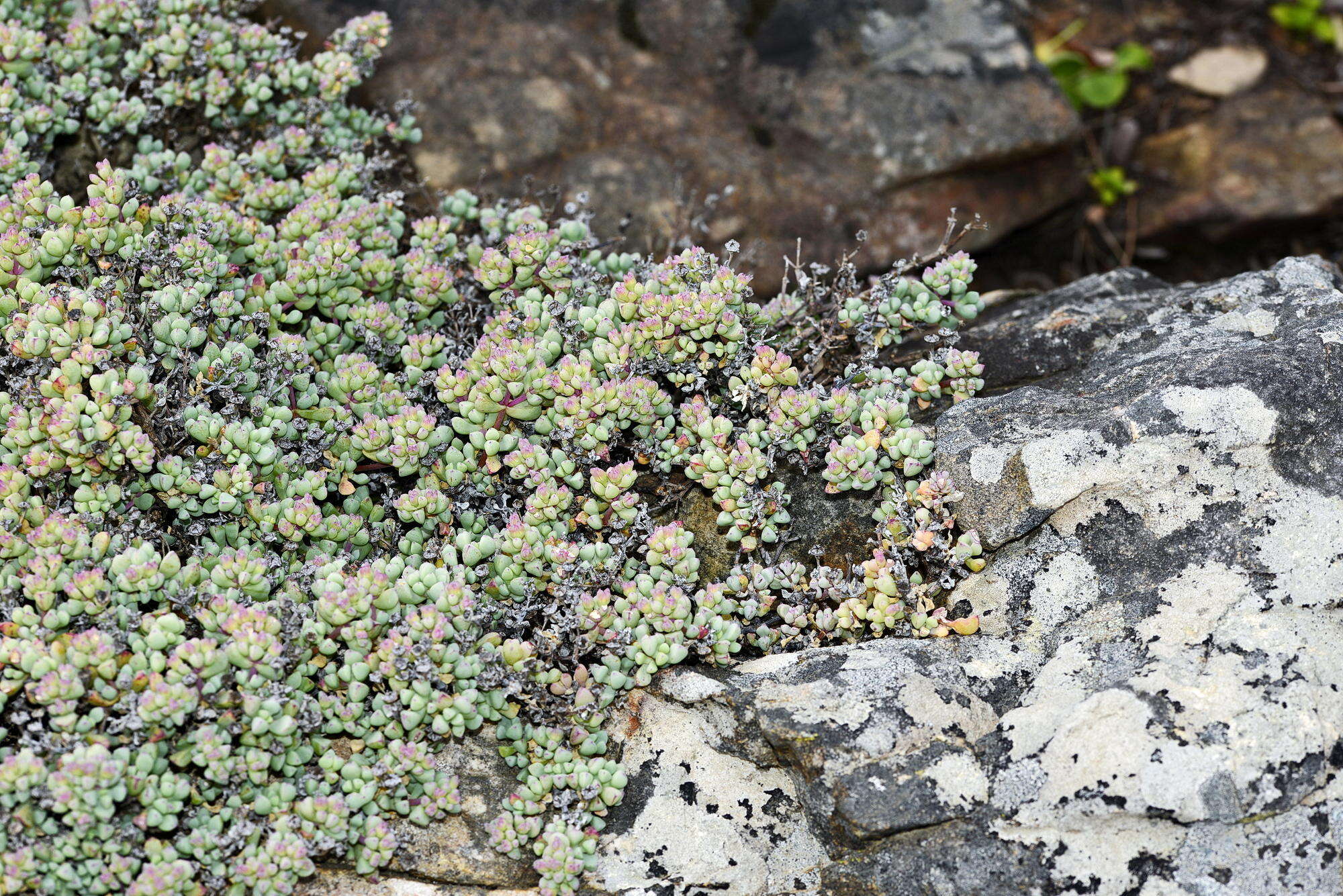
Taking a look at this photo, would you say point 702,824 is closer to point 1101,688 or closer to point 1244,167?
point 1101,688

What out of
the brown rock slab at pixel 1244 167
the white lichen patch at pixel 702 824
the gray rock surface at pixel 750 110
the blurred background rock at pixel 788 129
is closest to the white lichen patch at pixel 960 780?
the white lichen patch at pixel 702 824

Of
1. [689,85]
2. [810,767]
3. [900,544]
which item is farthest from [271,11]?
[810,767]

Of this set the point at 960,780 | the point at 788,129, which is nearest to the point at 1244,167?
the point at 788,129

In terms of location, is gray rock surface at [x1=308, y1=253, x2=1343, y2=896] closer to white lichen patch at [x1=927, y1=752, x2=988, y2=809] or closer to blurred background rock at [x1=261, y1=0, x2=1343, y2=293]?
white lichen patch at [x1=927, y1=752, x2=988, y2=809]

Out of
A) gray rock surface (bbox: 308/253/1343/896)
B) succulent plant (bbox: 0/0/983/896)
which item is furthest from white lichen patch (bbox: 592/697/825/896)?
succulent plant (bbox: 0/0/983/896)

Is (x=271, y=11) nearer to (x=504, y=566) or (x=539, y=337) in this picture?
(x=539, y=337)

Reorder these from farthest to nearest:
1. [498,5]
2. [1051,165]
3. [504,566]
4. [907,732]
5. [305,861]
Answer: [1051,165] < [498,5] < [504,566] < [907,732] < [305,861]

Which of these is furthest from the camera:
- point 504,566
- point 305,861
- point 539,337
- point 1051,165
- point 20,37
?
point 1051,165
